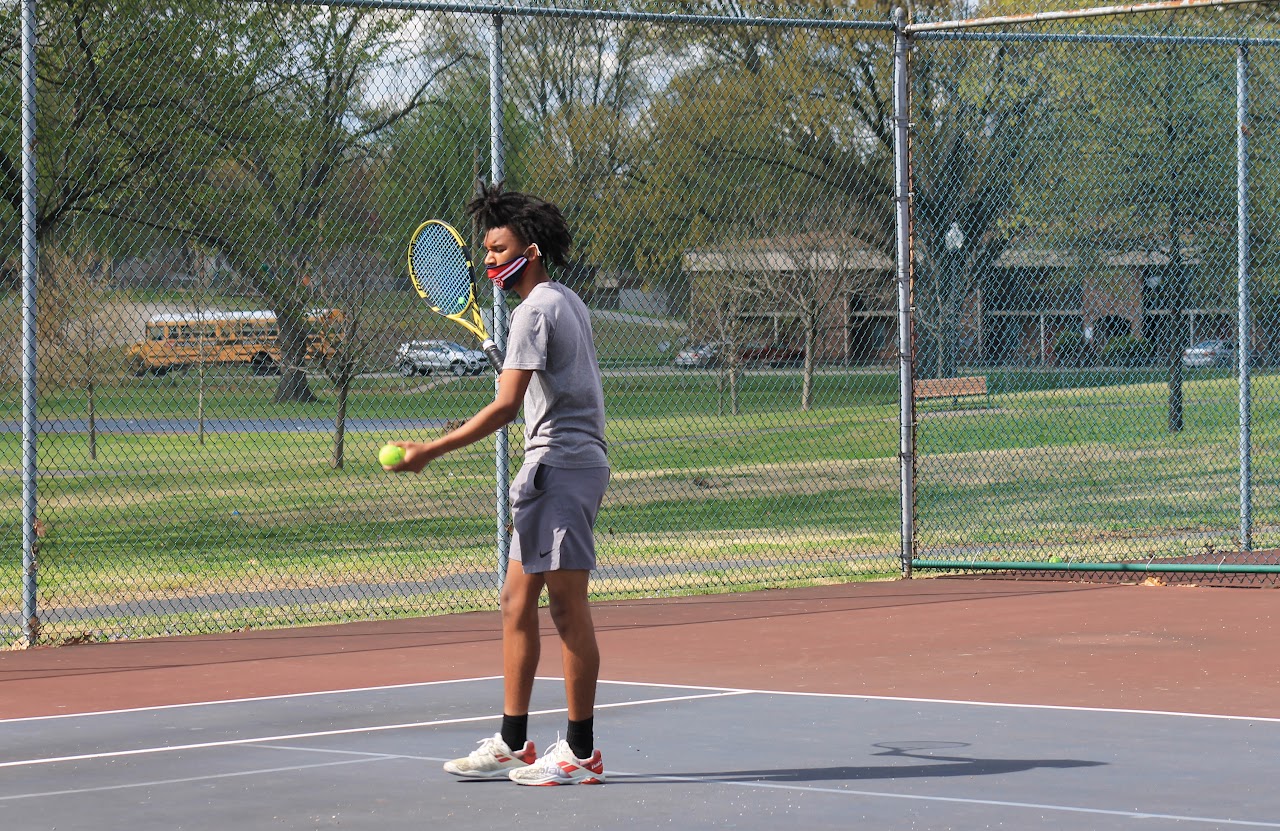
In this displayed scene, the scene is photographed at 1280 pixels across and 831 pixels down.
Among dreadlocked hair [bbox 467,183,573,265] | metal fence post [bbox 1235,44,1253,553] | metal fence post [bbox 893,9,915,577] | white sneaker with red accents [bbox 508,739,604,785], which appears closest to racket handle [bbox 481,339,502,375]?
dreadlocked hair [bbox 467,183,573,265]

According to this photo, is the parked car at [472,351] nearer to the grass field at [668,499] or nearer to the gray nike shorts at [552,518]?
the grass field at [668,499]

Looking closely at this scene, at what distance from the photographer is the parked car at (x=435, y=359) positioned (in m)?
12.9

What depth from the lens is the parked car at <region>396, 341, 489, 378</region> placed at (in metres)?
12.9

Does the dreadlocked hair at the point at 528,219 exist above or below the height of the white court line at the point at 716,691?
above

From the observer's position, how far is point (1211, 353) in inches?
521

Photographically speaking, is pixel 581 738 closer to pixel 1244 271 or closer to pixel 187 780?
pixel 187 780

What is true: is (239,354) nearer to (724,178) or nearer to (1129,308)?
(724,178)

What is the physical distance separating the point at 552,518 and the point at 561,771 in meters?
0.80

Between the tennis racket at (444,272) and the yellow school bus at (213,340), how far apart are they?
5.48 meters

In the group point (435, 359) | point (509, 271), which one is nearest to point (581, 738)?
point (509, 271)

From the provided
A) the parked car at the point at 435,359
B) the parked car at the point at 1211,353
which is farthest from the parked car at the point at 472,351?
the parked car at the point at 1211,353

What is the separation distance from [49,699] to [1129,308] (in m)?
8.85

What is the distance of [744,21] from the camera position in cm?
1007

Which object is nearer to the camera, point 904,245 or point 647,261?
point 904,245
